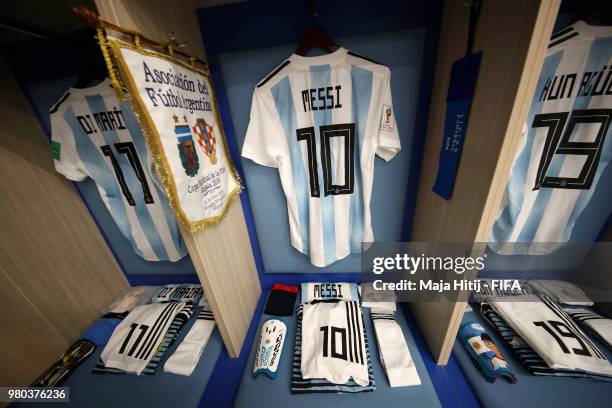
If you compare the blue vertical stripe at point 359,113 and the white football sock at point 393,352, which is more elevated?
the blue vertical stripe at point 359,113

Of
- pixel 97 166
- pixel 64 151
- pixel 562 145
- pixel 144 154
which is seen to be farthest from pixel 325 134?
pixel 64 151

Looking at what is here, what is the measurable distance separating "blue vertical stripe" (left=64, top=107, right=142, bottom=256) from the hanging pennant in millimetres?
642

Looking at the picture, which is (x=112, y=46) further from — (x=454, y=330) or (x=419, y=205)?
(x=454, y=330)

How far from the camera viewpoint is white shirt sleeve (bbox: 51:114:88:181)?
0.99 m

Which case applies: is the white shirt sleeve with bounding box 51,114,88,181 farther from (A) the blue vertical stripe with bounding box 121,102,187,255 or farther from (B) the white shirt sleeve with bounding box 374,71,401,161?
(B) the white shirt sleeve with bounding box 374,71,401,161

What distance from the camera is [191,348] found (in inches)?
40.8

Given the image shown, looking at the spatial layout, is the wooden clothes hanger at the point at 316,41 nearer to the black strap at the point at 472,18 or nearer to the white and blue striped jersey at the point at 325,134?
the white and blue striped jersey at the point at 325,134

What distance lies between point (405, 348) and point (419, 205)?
0.68 meters

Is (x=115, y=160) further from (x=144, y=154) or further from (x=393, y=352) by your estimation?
(x=393, y=352)

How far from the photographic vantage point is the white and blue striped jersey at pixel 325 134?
0.86 m

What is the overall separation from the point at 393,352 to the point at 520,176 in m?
0.97

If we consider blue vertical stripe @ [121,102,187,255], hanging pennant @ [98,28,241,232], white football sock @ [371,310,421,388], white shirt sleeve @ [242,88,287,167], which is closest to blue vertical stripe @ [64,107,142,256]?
blue vertical stripe @ [121,102,187,255]

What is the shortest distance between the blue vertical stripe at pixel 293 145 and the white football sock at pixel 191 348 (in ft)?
2.38

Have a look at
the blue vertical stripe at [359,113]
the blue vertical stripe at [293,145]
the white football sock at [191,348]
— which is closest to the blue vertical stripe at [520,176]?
the blue vertical stripe at [359,113]
